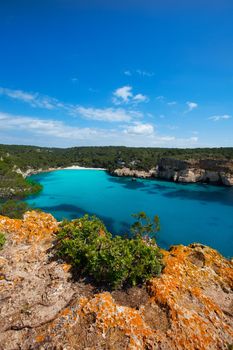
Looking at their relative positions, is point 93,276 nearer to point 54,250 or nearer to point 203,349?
point 54,250

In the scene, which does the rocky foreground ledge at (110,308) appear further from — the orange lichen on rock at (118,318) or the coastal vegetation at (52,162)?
the coastal vegetation at (52,162)

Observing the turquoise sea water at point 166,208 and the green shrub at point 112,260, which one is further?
the turquoise sea water at point 166,208

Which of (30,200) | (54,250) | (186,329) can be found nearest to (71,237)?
(54,250)

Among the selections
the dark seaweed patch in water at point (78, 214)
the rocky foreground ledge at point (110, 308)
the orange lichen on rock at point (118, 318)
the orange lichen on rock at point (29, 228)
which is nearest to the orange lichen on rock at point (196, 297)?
the rocky foreground ledge at point (110, 308)

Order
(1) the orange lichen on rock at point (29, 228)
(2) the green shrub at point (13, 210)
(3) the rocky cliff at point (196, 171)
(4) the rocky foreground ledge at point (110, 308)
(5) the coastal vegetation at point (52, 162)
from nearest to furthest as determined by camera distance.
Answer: (4) the rocky foreground ledge at point (110, 308), (1) the orange lichen on rock at point (29, 228), (2) the green shrub at point (13, 210), (5) the coastal vegetation at point (52, 162), (3) the rocky cliff at point (196, 171)

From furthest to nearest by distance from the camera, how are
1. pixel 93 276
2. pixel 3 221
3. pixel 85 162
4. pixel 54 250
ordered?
pixel 85 162 → pixel 3 221 → pixel 54 250 → pixel 93 276

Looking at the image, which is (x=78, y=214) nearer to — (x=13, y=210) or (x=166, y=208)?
(x=13, y=210)
